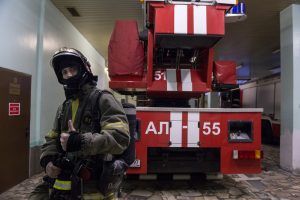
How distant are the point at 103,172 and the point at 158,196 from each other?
2830mm

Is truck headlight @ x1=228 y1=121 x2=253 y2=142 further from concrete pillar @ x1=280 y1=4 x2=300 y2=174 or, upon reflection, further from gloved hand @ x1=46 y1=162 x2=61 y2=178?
gloved hand @ x1=46 y1=162 x2=61 y2=178

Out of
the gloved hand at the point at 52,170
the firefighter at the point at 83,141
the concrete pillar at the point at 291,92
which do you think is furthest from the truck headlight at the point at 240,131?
the gloved hand at the point at 52,170

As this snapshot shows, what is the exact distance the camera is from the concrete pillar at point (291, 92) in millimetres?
6277

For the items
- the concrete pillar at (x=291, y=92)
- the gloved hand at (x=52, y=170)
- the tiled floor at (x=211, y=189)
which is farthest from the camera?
the concrete pillar at (x=291, y=92)

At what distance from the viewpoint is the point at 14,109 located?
4.95 m

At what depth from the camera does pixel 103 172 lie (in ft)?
5.82

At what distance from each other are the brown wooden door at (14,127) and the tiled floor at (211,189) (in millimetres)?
217

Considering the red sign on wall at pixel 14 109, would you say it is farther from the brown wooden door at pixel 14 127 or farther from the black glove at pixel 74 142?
the black glove at pixel 74 142

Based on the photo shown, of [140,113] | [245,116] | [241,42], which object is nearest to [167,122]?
[140,113]

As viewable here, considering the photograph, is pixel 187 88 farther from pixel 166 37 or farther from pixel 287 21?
pixel 287 21

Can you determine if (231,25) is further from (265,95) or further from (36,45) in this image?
(36,45)

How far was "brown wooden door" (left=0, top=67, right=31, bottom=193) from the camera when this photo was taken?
15.2ft

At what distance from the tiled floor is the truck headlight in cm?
84

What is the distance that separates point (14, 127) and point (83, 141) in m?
3.82
